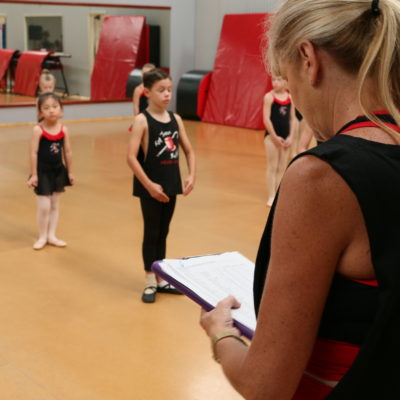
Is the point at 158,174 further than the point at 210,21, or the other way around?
the point at 210,21

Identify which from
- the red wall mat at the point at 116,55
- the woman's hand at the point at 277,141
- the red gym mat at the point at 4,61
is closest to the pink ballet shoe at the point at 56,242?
the woman's hand at the point at 277,141

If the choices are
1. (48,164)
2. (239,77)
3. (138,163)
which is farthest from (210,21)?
(138,163)

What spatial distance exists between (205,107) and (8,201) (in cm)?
698

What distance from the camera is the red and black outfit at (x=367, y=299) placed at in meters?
0.82

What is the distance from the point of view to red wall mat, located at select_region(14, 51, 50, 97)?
14.6 metres

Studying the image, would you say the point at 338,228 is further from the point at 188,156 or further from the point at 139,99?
the point at 139,99

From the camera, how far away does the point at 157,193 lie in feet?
11.8

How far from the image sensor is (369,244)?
82 centimetres

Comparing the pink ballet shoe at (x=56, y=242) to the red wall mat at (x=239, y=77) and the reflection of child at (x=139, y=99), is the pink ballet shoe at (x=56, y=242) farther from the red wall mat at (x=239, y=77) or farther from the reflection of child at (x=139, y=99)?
the red wall mat at (x=239, y=77)

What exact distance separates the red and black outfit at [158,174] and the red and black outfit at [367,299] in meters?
2.81

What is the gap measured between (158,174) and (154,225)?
1.05 feet

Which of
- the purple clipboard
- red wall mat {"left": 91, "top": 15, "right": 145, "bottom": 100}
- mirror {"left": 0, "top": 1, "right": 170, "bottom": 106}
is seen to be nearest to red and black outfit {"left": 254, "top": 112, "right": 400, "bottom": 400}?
the purple clipboard

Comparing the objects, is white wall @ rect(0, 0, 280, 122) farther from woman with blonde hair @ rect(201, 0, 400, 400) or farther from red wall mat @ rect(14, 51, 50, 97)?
woman with blonde hair @ rect(201, 0, 400, 400)

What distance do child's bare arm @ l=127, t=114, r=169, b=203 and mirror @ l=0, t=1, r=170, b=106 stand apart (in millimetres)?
10860
